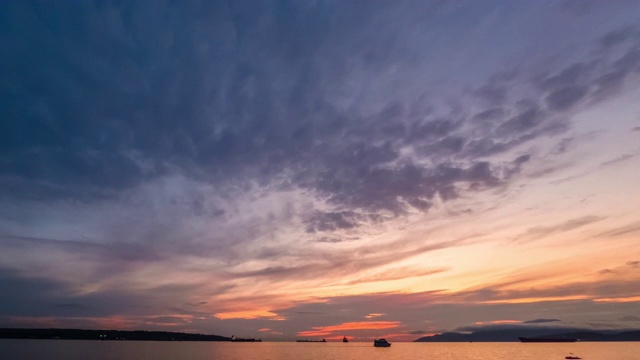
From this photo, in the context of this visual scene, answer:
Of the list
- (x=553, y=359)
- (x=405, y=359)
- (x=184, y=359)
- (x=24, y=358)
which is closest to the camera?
(x=24, y=358)

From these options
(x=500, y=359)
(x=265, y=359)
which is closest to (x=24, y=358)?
(x=265, y=359)

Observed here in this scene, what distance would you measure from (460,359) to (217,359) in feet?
327

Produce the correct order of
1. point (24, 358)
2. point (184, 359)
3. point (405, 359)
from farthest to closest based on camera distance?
point (405, 359)
point (184, 359)
point (24, 358)

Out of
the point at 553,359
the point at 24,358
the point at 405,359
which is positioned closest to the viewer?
the point at 24,358

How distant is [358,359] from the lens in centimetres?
19938

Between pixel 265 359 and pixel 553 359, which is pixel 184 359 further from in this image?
pixel 553 359

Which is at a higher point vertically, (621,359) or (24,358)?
(24,358)

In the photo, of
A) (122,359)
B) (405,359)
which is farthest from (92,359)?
(405,359)

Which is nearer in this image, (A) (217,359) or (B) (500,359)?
(A) (217,359)

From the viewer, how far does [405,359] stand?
194m

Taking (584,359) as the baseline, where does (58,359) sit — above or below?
above

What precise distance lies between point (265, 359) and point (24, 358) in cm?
8356

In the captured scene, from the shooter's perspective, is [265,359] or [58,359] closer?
[58,359]

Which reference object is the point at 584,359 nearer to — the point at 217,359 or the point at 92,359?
the point at 217,359
